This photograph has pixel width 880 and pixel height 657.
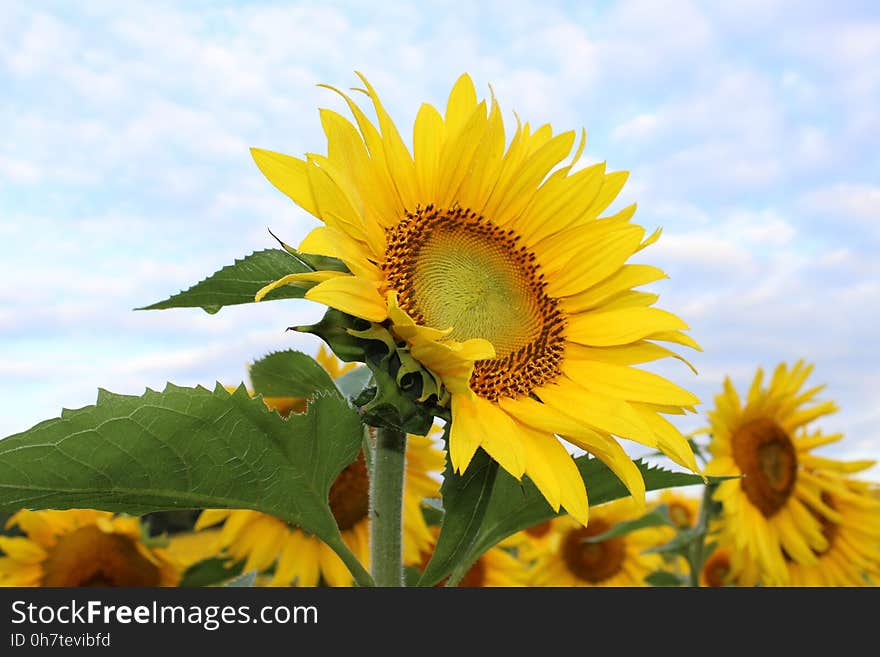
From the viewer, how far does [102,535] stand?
3574 mm

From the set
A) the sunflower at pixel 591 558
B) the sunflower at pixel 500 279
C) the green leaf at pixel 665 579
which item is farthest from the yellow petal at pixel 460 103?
the sunflower at pixel 591 558

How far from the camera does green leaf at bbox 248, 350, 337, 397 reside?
1849mm

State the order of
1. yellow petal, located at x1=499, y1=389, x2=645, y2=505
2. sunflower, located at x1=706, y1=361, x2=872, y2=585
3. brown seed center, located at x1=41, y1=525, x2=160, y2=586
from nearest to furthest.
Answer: yellow petal, located at x1=499, y1=389, x2=645, y2=505
brown seed center, located at x1=41, y1=525, x2=160, y2=586
sunflower, located at x1=706, y1=361, x2=872, y2=585

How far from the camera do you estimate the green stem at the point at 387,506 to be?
1609 millimetres

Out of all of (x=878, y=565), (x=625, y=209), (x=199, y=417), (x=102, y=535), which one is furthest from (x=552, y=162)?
(x=878, y=565)

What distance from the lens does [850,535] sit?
4480mm

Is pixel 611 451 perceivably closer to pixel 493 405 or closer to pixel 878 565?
pixel 493 405

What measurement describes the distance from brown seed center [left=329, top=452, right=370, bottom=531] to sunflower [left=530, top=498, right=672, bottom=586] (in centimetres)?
213

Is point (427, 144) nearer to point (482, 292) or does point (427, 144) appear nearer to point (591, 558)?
point (482, 292)

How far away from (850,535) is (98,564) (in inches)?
146

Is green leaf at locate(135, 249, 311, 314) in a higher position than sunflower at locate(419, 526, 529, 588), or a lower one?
lower

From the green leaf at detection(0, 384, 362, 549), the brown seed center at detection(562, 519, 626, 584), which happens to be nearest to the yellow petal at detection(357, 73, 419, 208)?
the green leaf at detection(0, 384, 362, 549)

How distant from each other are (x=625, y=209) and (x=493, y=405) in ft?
1.73

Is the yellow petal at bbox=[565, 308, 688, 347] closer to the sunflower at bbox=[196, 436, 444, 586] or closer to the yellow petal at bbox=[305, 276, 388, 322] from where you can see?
the yellow petal at bbox=[305, 276, 388, 322]
